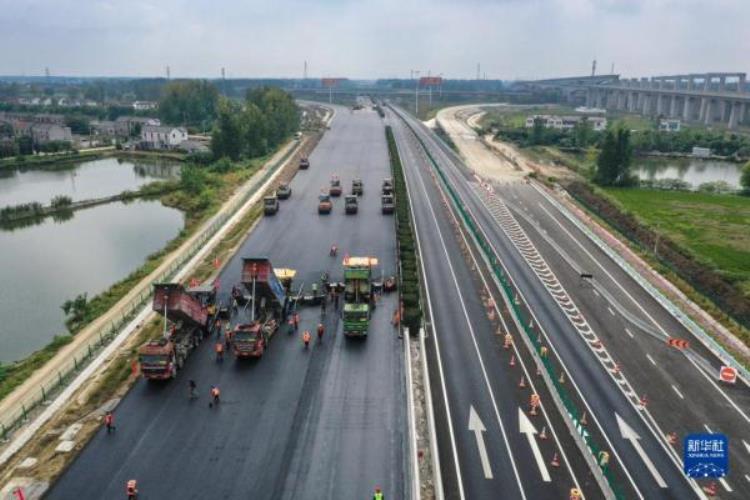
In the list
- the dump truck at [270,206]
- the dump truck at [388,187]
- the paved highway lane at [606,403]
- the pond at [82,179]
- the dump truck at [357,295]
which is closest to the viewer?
the paved highway lane at [606,403]

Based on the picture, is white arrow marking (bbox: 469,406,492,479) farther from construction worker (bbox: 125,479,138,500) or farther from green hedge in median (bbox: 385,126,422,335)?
construction worker (bbox: 125,479,138,500)

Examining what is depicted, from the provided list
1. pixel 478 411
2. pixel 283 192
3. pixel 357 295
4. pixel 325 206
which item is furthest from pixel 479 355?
pixel 283 192

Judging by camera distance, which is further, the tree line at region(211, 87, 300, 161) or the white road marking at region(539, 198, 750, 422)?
the tree line at region(211, 87, 300, 161)

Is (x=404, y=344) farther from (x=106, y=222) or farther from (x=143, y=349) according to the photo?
(x=106, y=222)

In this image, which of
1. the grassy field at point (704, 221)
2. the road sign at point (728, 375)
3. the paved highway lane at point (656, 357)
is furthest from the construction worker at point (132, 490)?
the grassy field at point (704, 221)

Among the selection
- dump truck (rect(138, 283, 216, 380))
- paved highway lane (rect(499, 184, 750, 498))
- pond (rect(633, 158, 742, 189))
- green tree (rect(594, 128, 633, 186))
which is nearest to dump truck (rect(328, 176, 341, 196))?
paved highway lane (rect(499, 184, 750, 498))

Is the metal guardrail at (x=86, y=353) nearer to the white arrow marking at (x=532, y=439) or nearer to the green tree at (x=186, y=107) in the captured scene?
the white arrow marking at (x=532, y=439)
